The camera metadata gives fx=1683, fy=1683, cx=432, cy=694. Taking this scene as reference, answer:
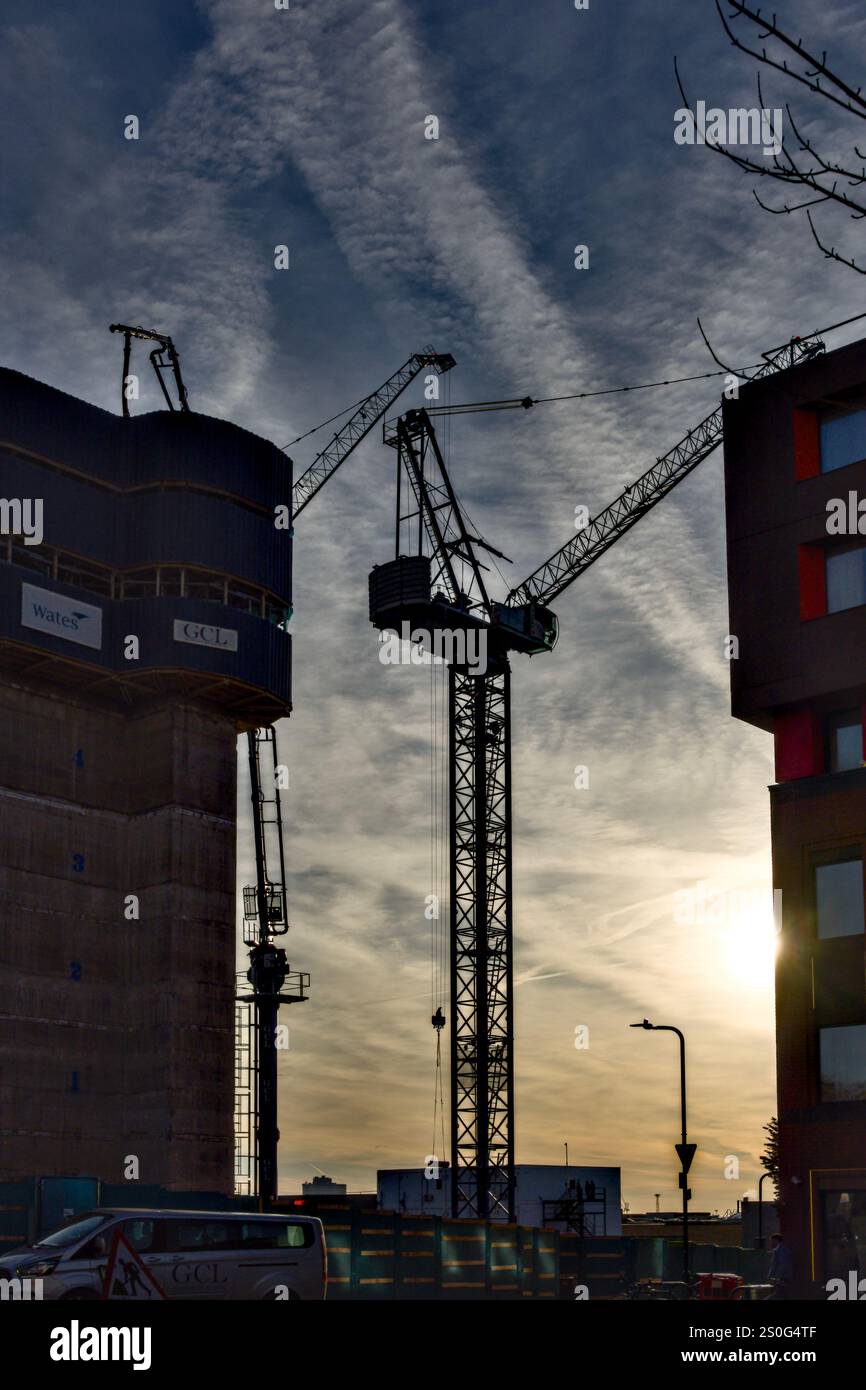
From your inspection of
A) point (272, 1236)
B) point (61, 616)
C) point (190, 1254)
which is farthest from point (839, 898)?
point (61, 616)

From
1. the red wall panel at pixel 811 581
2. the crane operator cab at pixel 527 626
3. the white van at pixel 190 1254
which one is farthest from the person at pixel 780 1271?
the crane operator cab at pixel 527 626

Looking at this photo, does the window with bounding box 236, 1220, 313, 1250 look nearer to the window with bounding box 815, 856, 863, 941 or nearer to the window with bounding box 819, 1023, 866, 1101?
the window with bounding box 819, 1023, 866, 1101

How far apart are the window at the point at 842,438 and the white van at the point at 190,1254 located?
2967cm

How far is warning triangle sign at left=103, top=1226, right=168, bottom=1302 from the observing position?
1961 cm

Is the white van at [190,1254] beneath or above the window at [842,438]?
beneath

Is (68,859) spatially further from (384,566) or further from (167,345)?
(167,345)

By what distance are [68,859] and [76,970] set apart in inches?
234

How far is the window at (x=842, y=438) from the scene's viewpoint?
51.0 m

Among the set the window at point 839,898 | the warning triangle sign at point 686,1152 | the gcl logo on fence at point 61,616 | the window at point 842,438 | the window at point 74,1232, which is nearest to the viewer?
the window at point 74,1232

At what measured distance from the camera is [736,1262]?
256 feet

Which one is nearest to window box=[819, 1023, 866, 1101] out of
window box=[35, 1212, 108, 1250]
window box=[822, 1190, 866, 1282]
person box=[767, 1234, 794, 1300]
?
window box=[822, 1190, 866, 1282]

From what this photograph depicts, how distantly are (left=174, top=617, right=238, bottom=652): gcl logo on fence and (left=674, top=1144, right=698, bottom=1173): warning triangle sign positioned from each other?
48931 mm
